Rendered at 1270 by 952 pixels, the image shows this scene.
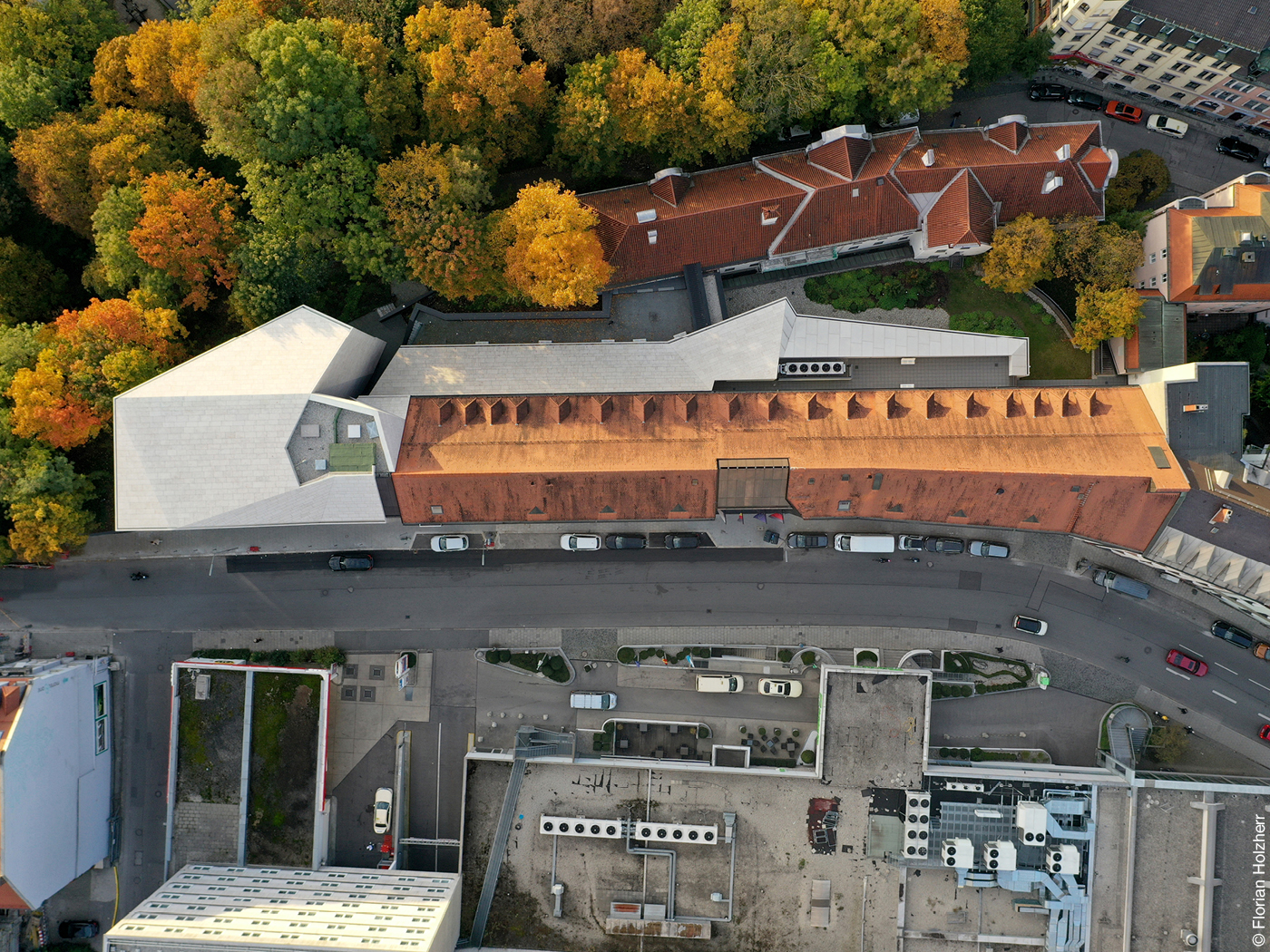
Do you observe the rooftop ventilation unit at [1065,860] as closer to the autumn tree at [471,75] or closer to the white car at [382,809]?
the white car at [382,809]

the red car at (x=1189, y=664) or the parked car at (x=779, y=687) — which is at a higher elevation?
the red car at (x=1189, y=664)

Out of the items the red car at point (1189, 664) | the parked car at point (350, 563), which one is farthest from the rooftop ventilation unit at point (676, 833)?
the red car at point (1189, 664)

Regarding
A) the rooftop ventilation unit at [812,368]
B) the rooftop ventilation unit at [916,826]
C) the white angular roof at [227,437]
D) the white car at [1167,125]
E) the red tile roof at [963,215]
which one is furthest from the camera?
the white car at [1167,125]

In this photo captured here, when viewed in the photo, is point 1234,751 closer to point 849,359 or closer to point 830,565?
point 830,565

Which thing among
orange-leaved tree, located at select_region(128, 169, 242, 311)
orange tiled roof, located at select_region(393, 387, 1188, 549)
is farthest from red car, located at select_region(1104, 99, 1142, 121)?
orange-leaved tree, located at select_region(128, 169, 242, 311)

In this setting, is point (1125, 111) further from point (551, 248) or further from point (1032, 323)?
point (551, 248)

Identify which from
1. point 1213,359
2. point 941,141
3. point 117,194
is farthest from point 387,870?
point 1213,359

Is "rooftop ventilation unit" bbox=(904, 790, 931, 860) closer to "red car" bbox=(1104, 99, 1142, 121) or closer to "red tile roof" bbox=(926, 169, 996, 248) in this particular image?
"red tile roof" bbox=(926, 169, 996, 248)
